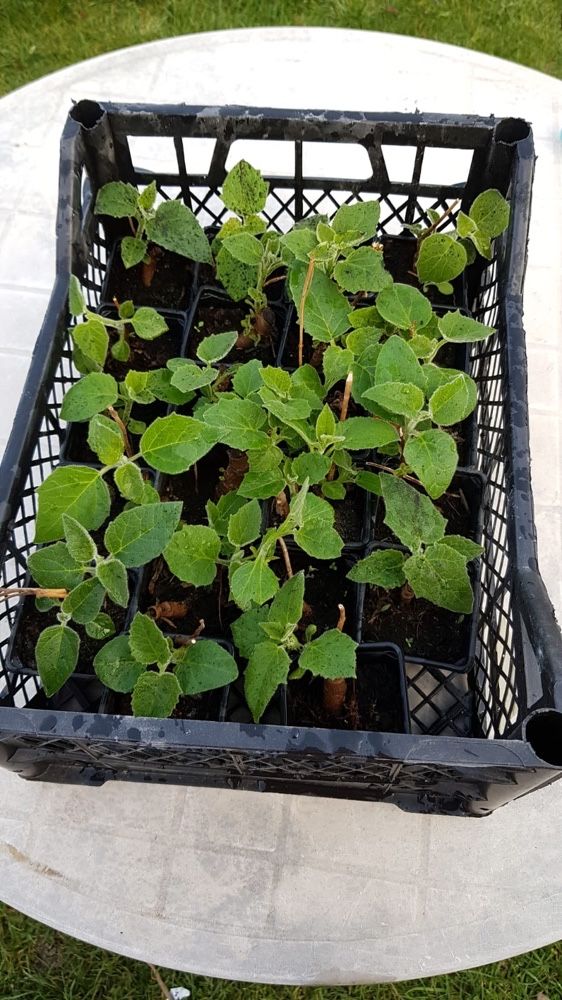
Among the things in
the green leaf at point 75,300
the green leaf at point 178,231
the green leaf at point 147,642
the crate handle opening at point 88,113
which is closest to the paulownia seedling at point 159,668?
the green leaf at point 147,642

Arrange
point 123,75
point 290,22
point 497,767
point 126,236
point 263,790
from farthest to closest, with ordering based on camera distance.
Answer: point 290,22
point 123,75
point 126,236
point 263,790
point 497,767

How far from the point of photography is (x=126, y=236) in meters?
1.02

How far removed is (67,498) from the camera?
728 millimetres

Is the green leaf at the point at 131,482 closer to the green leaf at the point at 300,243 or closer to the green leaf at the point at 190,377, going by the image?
the green leaf at the point at 190,377

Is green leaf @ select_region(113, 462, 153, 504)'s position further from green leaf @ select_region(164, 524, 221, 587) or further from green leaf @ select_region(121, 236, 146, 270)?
green leaf @ select_region(121, 236, 146, 270)

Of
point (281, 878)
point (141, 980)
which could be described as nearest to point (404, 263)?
point (281, 878)

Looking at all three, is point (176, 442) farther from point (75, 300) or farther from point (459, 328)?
point (459, 328)

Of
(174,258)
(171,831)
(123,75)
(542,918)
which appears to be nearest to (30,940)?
(171,831)

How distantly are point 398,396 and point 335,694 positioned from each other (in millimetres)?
290

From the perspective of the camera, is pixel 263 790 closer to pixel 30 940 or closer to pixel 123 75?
pixel 30 940

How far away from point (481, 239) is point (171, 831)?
2.41 ft

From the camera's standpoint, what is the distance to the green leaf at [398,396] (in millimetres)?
699

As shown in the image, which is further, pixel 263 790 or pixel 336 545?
pixel 263 790

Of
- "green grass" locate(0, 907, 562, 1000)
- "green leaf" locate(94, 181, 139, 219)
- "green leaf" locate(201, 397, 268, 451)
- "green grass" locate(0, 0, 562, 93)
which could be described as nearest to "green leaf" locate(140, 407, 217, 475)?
"green leaf" locate(201, 397, 268, 451)
